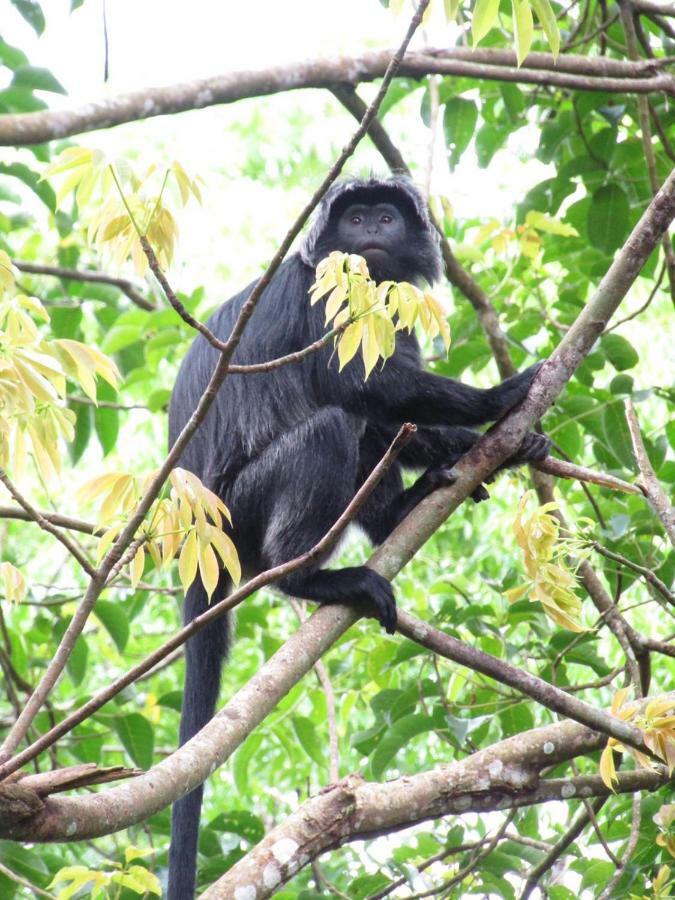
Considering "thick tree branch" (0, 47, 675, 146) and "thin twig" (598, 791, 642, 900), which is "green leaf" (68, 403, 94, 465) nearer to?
"thick tree branch" (0, 47, 675, 146)

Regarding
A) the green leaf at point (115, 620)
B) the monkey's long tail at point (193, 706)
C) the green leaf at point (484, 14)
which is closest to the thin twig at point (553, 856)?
the monkey's long tail at point (193, 706)

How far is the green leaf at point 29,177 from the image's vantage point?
3.30 meters

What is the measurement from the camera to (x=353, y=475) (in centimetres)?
328

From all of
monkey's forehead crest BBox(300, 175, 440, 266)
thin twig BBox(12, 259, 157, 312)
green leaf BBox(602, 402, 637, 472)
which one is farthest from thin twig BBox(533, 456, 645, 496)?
thin twig BBox(12, 259, 157, 312)

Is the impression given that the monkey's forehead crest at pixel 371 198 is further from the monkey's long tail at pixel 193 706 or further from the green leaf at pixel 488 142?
the monkey's long tail at pixel 193 706

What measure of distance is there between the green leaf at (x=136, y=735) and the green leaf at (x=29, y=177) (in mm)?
1467

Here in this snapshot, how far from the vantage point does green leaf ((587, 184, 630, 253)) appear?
3.66m

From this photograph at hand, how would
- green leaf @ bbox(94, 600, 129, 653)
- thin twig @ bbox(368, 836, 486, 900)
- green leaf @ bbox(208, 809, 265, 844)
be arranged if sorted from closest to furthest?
thin twig @ bbox(368, 836, 486, 900) < green leaf @ bbox(208, 809, 265, 844) < green leaf @ bbox(94, 600, 129, 653)

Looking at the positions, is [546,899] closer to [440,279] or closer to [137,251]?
[137,251]

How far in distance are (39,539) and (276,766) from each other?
3.01 m

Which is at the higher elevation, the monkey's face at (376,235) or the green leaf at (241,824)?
the monkey's face at (376,235)

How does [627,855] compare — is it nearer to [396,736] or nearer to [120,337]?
[396,736]

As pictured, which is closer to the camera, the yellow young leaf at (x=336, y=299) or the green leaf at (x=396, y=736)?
the yellow young leaf at (x=336, y=299)

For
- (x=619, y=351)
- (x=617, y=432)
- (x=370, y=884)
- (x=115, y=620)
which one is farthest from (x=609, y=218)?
(x=370, y=884)
